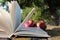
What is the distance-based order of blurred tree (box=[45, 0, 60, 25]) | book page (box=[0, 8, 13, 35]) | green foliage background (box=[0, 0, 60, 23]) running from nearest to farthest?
1. book page (box=[0, 8, 13, 35])
2. green foliage background (box=[0, 0, 60, 23])
3. blurred tree (box=[45, 0, 60, 25])

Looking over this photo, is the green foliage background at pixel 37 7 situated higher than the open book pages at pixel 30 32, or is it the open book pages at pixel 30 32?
the open book pages at pixel 30 32

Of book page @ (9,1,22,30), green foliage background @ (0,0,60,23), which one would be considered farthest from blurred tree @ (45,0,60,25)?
book page @ (9,1,22,30)

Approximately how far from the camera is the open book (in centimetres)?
113

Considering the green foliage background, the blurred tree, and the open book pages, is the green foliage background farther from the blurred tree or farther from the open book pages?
the open book pages

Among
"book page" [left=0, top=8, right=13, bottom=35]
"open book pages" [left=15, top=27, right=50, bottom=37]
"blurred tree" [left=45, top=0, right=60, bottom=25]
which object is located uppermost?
"book page" [left=0, top=8, right=13, bottom=35]

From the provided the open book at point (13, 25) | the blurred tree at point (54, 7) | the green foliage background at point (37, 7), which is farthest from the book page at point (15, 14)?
the blurred tree at point (54, 7)

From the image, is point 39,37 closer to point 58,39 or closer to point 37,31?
point 37,31

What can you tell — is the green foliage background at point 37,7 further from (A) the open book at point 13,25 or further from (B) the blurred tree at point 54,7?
(A) the open book at point 13,25

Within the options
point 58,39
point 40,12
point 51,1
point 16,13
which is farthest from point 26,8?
point 16,13

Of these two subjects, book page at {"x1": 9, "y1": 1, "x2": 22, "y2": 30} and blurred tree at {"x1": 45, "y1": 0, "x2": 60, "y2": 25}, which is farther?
blurred tree at {"x1": 45, "y1": 0, "x2": 60, "y2": 25}

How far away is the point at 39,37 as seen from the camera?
3.71 ft

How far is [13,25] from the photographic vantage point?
1154 millimetres

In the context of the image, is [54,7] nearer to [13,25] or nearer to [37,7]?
[37,7]

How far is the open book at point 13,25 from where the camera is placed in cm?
113
